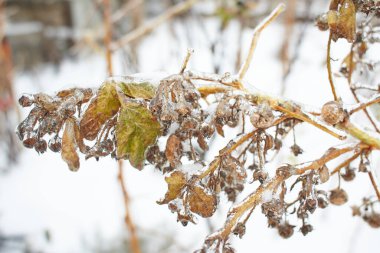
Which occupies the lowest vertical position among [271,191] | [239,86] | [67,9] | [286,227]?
[286,227]

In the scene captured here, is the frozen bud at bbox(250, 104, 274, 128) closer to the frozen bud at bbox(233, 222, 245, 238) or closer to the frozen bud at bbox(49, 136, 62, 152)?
the frozen bud at bbox(233, 222, 245, 238)

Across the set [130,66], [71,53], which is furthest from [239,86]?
[71,53]

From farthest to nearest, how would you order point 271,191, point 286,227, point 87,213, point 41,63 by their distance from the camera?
point 41,63, point 87,213, point 286,227, point 271,191

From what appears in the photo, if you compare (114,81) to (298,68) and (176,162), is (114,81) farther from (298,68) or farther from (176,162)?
(298,68)

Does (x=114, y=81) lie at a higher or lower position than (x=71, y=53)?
lower

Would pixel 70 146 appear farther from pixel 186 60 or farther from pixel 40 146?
pixel 186 60

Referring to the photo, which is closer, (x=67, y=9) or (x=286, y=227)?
(x=286, y=227)

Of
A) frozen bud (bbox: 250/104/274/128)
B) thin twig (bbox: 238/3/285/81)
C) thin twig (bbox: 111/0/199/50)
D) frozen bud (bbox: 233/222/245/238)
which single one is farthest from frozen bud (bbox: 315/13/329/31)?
thin twig (bbox: 111/0/199/50)

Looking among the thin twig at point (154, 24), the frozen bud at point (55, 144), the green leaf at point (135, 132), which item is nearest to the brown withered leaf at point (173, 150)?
the green leaf at point (135, 132)
